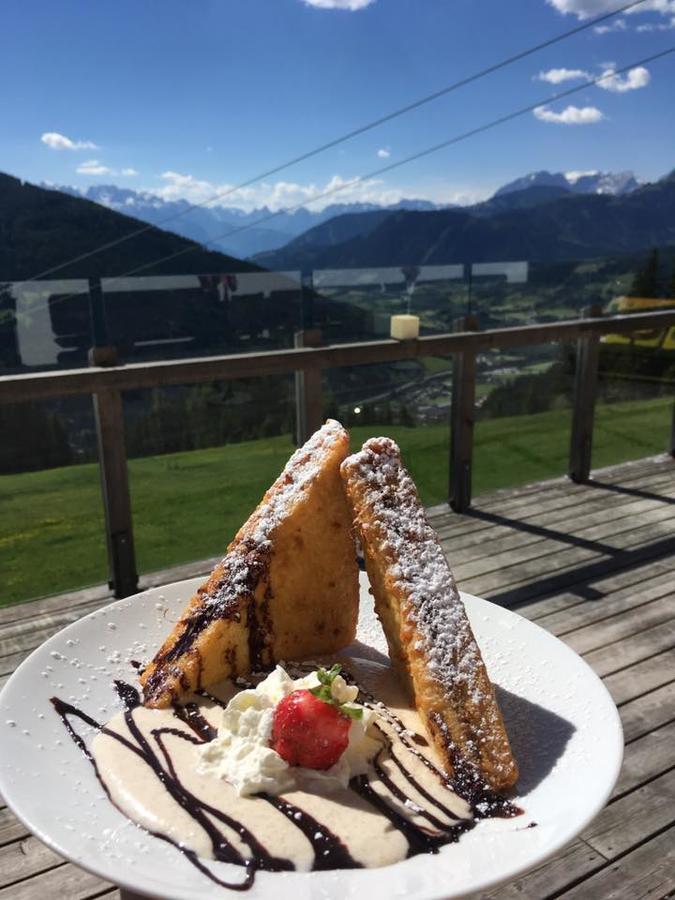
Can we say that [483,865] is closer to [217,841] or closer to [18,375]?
[217,841]

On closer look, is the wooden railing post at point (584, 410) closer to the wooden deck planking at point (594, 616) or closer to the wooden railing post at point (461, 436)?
the wooden deck planking at point (594, 616)

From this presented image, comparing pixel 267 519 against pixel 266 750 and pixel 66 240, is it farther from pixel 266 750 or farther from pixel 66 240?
pixel 66 240

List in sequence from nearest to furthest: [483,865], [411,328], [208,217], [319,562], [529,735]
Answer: [483,865], [529,735], [319,562], [411,328], [208,217]

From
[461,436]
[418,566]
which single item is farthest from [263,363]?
[418,566]

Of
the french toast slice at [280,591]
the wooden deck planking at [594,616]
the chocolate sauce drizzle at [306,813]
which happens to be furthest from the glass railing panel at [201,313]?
the chocolate sauce drizzle at [306,813]

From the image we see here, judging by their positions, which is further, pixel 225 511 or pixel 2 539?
pixel 225 511

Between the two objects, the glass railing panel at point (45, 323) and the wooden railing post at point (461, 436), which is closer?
the glass railing panel at point (45, 323)

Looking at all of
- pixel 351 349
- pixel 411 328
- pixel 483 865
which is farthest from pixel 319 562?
pixel 411 328

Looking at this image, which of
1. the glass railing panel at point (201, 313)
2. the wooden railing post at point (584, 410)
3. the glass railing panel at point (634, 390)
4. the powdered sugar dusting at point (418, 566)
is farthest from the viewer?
Answer: the glass railing panel at point (634, 390)
